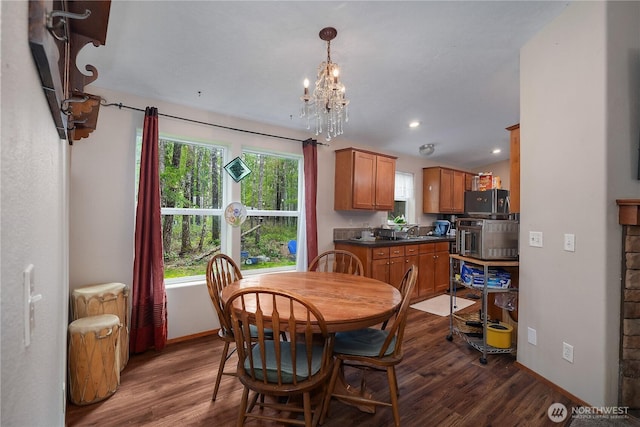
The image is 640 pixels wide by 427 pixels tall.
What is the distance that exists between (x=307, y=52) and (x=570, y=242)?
250 cm

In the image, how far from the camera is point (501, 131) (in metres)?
4.86

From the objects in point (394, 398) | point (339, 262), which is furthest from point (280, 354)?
point (339, 262)

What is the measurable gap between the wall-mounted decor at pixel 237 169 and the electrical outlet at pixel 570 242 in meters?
3.06

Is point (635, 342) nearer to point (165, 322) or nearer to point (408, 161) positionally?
point (165, 322)

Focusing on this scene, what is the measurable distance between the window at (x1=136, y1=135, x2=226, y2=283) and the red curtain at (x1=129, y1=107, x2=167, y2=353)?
13.1 inches

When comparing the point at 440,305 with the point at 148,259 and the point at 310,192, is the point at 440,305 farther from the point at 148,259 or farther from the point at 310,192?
the point at 148,259

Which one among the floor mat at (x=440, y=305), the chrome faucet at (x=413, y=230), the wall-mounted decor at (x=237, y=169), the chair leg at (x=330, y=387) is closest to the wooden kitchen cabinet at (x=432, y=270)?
the floor mat at (x=440, y=305)

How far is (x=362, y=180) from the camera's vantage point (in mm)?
4371

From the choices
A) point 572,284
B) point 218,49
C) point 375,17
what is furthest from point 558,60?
point 218,49

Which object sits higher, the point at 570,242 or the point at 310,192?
the point at 310,192

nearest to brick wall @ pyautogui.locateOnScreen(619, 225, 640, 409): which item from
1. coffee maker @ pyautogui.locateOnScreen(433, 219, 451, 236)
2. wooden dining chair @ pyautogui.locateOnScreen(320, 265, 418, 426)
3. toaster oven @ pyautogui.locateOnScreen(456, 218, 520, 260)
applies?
toaster oven @ pyautogui.locateOnScreen(456, 218, 520, 260)

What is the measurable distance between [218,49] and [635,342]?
143 inches

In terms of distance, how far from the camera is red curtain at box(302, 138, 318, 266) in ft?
12.9

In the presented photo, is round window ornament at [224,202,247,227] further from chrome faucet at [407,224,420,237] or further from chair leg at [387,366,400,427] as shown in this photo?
chrome faucet at [407,224,420,237]
